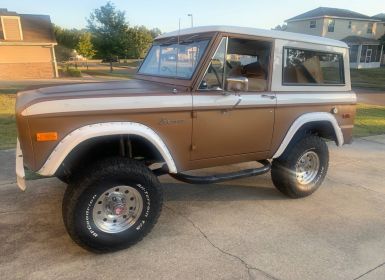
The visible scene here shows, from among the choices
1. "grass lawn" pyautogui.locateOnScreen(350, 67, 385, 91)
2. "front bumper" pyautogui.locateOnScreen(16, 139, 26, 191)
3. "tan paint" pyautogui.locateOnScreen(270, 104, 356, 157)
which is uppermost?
"tan paint" pyautogui.locateOnScreen(270, 104, 356, 157)

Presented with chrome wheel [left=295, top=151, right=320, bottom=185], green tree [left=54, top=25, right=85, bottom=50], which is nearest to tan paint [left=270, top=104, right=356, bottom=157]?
chrome wheel [left=295, top=151, right=320, bottom=185]

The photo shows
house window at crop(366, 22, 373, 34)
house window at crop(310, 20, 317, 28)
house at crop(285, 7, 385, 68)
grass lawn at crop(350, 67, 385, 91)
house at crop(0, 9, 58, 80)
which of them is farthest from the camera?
house window at crop(366, 22, 373, 34)

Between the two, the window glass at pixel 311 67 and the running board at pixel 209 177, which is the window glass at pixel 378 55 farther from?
the running board at pixel 209 177

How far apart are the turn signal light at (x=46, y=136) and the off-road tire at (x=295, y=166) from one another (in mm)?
2891

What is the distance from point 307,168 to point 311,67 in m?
1.41

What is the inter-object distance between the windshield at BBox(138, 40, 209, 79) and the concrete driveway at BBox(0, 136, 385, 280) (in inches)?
66.5

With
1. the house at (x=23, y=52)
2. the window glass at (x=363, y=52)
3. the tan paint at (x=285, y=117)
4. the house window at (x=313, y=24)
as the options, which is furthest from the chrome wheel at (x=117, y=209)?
the window glass at (x=363, y=52)

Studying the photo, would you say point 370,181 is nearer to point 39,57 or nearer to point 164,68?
point 164,68

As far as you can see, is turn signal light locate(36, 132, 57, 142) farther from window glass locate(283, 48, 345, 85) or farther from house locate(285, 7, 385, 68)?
house locate(285, 7, 385, 68)

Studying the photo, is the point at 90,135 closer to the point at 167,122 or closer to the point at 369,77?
the point at 167,122

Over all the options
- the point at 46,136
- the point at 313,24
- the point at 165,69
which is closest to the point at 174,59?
the point at 165,69

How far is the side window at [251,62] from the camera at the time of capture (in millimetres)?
3996

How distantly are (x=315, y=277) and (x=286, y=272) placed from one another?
0.25 meters

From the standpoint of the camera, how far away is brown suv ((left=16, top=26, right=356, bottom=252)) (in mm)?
3072
